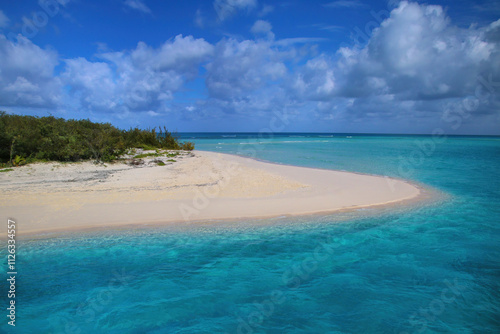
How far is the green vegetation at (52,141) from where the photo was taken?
14.8 m

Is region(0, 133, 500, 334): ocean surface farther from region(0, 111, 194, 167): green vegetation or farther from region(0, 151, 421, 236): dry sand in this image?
region(0, 111, 194, 167): green vegetation

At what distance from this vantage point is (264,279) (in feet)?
17.5

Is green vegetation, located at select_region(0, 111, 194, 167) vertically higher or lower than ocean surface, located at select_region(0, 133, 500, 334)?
higher

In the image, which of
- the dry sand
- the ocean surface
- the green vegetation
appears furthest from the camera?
the green vegetation

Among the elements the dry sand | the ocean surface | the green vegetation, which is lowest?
the ocean surface

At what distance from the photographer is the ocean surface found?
4.27 m

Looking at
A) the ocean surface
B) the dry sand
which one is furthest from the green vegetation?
the ocean surface

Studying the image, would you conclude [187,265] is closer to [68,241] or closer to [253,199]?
[68,241]

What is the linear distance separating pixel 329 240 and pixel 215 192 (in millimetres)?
5497

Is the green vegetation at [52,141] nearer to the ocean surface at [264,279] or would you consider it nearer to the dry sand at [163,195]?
the dry sand at [163,195]

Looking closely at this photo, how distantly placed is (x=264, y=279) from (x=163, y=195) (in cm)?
647

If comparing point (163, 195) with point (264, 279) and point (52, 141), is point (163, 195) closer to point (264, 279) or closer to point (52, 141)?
point (264, 279)

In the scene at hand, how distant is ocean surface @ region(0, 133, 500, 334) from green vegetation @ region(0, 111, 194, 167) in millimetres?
11181

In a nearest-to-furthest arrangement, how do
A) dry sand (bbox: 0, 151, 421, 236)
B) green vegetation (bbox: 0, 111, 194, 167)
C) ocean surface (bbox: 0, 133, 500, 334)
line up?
1. ocean surface (bbox: 0, 133, 500, 334)
2. dry sand (bbox: 0, 151, 421, 236)
3. green vegetation (bbox: 0, 111, 194, 167)
